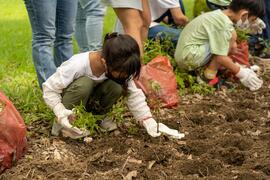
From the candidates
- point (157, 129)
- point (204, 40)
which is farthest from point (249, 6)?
point (157, 129)

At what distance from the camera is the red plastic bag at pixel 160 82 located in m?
4.62

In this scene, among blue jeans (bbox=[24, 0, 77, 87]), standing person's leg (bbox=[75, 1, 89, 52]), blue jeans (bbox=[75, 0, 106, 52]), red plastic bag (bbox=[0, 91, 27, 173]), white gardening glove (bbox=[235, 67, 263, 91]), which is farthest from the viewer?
white gardening glove (bbox=[235, 67, 263, 91])

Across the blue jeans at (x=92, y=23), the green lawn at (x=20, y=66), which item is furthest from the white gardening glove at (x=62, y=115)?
the blue jeans at (x=92, y=23)

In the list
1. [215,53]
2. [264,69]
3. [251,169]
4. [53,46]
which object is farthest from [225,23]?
[251,169]

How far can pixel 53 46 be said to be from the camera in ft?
15.1

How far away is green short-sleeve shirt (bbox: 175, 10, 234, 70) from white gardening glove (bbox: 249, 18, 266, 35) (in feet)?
2.27

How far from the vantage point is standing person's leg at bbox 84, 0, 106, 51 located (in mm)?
4863

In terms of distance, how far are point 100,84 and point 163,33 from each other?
75.1 inches

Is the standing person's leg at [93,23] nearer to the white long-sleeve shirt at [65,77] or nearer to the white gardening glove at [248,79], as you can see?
the white long-sleeve shirt at [65,77]

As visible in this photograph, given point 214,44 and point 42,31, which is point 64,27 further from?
point 214,44

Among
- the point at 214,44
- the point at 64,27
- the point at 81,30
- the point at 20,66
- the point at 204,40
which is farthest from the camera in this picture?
the point at 20,66

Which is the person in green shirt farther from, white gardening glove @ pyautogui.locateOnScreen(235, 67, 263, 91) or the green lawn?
the green lawn

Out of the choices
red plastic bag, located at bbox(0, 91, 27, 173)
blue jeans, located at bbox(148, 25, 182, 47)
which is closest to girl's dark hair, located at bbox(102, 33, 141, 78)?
red plastic bag, located at bbox(0, 91, 27, 173)

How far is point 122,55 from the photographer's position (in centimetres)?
349
